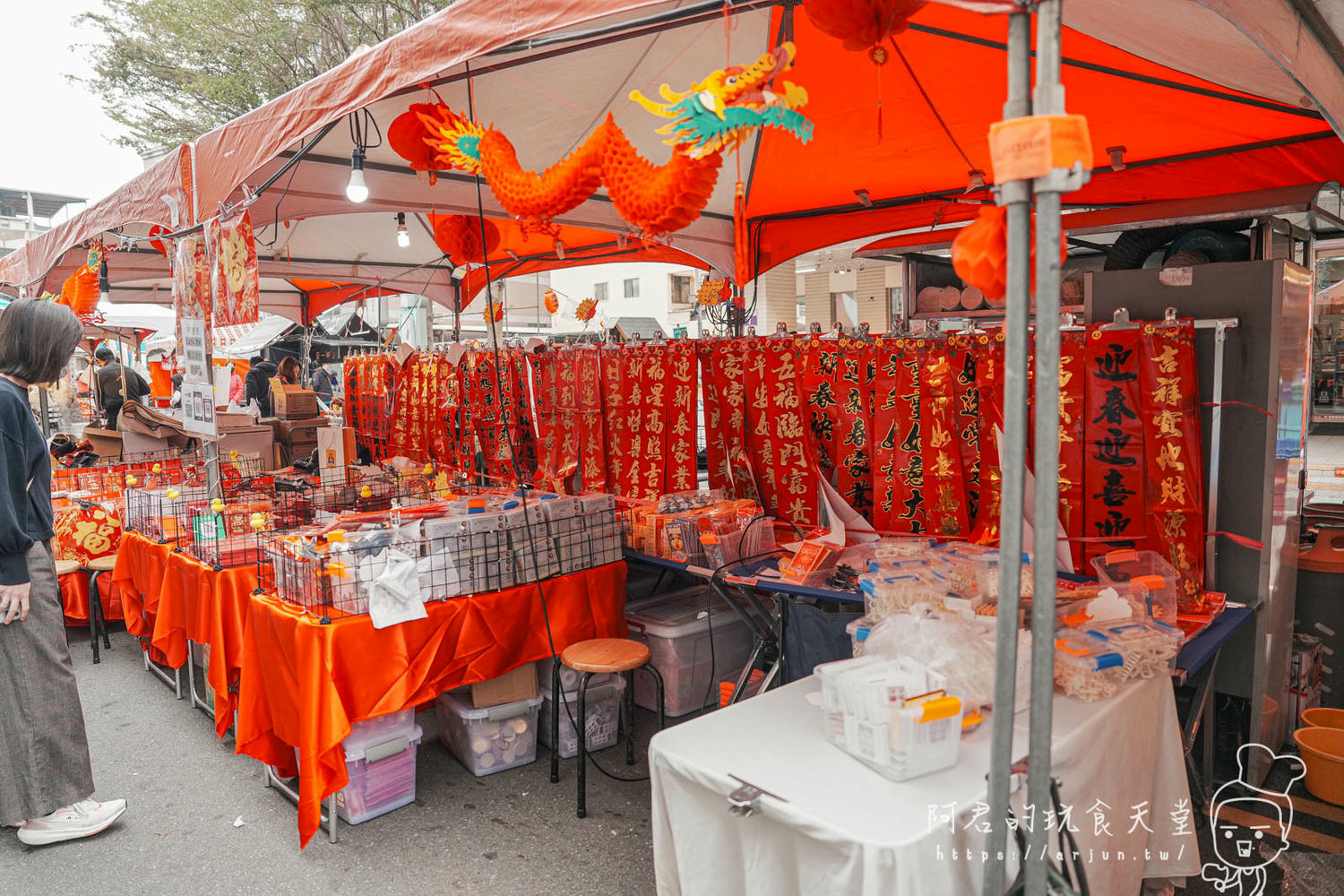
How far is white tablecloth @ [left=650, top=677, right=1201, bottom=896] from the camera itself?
62.4 inches

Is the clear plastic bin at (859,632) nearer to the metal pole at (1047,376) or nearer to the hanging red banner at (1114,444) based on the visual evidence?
the metal pole at (1047,376)

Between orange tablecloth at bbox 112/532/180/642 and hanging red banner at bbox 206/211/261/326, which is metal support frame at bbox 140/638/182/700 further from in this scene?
hanging red banner at bbox 206/211/261/326

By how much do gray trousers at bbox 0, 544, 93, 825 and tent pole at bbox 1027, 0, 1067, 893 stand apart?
3377 mm

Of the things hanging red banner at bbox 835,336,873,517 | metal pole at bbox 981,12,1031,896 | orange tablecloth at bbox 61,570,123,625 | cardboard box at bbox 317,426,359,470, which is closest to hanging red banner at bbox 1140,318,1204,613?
hanging red banner at bbox 835,336,873,517

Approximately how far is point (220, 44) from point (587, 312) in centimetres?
1054

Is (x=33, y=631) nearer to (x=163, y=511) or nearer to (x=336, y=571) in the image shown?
(x=336, y=571)

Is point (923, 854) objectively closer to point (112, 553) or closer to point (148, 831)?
point (148, 831)

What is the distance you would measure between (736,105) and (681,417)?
123 inches

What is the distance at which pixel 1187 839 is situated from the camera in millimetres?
2363

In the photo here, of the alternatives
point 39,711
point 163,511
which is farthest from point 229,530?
point 39,711

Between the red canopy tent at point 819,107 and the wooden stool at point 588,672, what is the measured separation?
2.12 meters

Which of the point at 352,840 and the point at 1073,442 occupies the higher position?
the point at 1073,442

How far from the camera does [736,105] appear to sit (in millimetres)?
2051

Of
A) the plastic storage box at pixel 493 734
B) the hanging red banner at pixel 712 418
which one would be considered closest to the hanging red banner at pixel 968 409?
the hanging red banner at pixel 712 418
